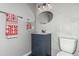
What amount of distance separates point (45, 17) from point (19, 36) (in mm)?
416

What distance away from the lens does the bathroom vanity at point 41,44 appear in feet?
5.19

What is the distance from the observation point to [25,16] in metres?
1.51

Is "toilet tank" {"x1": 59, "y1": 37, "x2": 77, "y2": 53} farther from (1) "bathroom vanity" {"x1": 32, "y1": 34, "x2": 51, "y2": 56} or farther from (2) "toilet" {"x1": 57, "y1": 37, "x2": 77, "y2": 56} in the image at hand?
(1) "bathroom vanity" {"x1": 32, "y1": 34, "x2": 51, "y2": 56}

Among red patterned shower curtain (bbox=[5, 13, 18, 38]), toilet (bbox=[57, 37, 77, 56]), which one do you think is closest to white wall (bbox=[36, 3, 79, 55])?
toilet (bbox=[57, 37, 77, 56])

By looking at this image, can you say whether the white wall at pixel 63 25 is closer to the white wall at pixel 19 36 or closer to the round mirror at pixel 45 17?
the round mirror at pixel 45 17

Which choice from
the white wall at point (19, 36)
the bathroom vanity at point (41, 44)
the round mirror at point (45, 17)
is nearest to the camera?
the white wall at point (19, 36)

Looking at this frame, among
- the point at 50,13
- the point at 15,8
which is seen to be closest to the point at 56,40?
the point at 50,13

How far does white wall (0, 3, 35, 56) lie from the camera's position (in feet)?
4.00

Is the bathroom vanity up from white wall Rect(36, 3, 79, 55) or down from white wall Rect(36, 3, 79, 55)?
down

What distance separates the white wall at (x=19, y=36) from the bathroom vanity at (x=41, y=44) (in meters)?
0.08

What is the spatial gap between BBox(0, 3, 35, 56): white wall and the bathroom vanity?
79mm

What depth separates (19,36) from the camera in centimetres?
143

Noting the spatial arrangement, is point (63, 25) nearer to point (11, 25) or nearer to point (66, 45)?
point (66, 45)

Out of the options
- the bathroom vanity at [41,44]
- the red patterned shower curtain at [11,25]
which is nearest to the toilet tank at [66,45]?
the bathroom vanity at [41,44]
